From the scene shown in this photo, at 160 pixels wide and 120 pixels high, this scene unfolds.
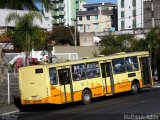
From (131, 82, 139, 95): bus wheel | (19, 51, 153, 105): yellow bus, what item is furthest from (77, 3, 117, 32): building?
(19, 51, 153, 105): yellow bus

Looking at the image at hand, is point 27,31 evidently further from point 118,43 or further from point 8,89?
point 118,43

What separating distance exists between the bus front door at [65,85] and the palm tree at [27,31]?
23.6 feet

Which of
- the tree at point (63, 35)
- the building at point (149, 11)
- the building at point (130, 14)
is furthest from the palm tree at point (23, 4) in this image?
the building at point (130, 14)

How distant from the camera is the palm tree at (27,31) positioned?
32281mm

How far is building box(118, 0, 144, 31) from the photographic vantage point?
121m

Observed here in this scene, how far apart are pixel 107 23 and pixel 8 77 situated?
111m

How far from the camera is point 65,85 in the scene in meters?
25.8

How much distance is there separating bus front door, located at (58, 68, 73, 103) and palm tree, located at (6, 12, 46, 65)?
7.19 m

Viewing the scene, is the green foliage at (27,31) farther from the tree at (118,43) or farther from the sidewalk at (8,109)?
the tree at (118,43)

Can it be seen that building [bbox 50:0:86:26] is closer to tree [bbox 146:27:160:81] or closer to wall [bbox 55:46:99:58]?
wall [bbox 55:46:99:58]

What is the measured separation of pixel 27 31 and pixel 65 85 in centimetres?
807

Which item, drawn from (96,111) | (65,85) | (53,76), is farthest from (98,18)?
(96,111)

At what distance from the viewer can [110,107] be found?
23.4 m

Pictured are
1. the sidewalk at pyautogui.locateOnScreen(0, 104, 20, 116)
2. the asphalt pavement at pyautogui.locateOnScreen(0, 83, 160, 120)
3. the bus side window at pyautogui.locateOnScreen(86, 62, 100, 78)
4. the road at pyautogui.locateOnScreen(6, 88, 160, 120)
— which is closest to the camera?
the asphalt pavement at pyautogui.locateOnScreen(0, 83, 160, 120)
